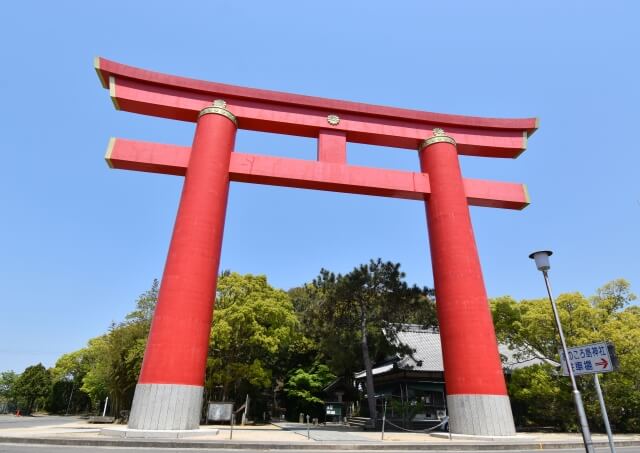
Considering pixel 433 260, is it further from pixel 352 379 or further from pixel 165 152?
pixel 352 379

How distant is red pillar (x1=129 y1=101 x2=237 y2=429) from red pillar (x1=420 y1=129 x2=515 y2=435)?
7.21m

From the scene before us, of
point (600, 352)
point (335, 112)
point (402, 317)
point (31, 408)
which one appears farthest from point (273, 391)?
point (31, 408)

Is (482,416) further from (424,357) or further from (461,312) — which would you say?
(424,357)

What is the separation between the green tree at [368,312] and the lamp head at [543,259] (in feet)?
39.5

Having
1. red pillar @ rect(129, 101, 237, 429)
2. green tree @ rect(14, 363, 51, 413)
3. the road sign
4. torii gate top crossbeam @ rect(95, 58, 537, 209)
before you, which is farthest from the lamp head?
green tree @ rect(14, 363, 51, 413)

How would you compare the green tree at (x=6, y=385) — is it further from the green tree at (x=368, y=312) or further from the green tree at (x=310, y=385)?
the green tree at (x=368, y=312)

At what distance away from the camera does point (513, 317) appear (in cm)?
1952

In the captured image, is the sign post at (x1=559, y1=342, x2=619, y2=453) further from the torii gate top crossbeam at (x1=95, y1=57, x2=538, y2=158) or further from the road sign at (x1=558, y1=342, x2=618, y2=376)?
the torii gate top crossbeam at (x1=95, y1=57, x2=538, y2=158)

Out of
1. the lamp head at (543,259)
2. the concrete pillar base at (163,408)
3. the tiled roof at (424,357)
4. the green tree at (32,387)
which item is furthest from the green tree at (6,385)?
the lamp head at (543,259)

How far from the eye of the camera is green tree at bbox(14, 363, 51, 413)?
44969mm

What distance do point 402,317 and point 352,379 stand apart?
35.2 ft

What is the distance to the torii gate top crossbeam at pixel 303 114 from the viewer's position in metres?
13.3

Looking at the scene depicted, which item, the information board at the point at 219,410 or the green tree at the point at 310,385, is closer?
the information board at the point at 219,410

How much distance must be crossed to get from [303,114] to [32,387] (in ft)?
165
